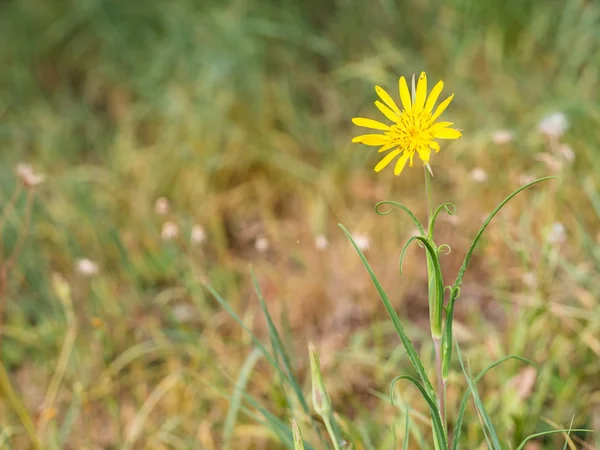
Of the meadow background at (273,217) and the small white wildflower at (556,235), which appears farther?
the meadow background at (273,217)

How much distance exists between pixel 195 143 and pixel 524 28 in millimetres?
1186

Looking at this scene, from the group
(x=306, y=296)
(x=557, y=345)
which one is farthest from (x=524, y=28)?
(x=557, y=345)

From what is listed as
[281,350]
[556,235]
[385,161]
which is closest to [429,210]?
[385,161]

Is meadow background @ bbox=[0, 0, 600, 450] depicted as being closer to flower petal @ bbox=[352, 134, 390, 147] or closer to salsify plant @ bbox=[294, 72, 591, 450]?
salsify plant @ bbox=[294, 72, 591, 450]

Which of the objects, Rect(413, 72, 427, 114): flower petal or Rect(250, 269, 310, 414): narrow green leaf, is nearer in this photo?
Rect(413, 72, 427, 114): flower petal

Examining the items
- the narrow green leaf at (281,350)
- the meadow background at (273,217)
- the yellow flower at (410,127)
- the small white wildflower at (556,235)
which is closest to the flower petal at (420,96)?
the yellow flower at (410,127)

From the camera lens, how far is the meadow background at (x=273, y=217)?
1.43m

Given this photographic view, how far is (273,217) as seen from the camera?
2.23 metres

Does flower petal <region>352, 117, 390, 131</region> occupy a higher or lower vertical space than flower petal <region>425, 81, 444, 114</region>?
lower

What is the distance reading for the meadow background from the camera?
4.69 ft

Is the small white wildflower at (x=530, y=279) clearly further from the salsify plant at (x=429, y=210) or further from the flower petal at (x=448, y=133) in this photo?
the flower petal at (x=448, y=133)

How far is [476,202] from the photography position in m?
1.93

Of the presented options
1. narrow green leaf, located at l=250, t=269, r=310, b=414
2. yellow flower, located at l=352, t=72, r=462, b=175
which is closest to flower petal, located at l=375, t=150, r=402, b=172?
yellow flower, located at l=352, t=72, r=462, b=175

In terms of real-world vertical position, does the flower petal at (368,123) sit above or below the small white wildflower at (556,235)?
below
